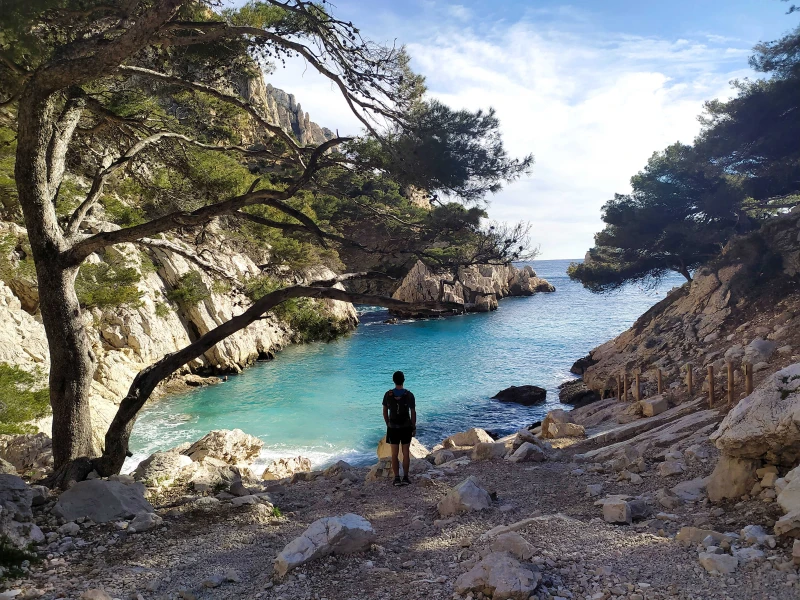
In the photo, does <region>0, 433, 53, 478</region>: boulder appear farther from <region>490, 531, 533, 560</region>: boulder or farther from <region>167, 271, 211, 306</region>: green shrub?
<region>167, 271, 211, 306</region>: green shrub

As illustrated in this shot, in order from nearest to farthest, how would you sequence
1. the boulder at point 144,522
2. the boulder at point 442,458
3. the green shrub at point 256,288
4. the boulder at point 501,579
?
the boulder at point 501,579
the boulder at point 144,522
the green shrub at point 256,288
the boulder at point 442,458

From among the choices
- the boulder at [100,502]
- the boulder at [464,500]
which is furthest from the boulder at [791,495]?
the boulder at [100,502]

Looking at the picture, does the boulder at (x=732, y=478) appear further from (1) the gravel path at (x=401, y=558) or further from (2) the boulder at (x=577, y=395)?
(2) the boulder at (x=577, y=395)

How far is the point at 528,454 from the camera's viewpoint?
8.85 metres

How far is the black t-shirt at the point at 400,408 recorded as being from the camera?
718cm

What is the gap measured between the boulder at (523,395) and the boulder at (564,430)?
8.18 m

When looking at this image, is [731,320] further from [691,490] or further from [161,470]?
[161,470]

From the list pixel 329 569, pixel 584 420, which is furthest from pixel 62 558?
pixel 584 420

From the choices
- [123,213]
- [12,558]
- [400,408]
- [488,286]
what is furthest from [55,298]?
[488,286]

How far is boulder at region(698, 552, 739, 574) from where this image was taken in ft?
11.1

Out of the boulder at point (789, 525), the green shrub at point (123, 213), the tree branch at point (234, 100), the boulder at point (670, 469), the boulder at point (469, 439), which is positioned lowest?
the boulder at point (469, 439)

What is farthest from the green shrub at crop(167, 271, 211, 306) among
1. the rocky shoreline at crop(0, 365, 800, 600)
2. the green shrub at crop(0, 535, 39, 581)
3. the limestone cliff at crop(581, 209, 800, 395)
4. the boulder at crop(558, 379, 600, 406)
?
the green shrub at crop(0, 535, 39, 581)

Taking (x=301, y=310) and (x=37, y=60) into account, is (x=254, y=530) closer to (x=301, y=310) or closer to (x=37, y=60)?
(x=301, y=310)

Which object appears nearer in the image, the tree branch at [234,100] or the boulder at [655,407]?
the tree branch at [234,100]
